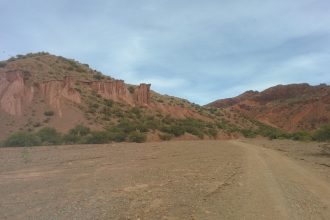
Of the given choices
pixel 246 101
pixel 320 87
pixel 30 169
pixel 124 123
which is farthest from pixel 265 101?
pixel 30 169

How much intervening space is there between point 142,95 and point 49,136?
3737 cm

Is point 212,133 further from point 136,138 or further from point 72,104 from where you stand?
point 136,138

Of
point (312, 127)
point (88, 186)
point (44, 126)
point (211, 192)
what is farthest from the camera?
point (312, 127)

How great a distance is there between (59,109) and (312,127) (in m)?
80.0

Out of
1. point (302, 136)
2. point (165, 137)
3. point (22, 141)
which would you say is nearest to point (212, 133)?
point (302, 136)

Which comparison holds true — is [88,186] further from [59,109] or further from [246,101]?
[246,101]

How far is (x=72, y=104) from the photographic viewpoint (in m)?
61.3

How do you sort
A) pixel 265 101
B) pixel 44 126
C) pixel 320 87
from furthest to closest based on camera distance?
1. pixel 265 101
2. pixel 320 87
3. pixel 44 126

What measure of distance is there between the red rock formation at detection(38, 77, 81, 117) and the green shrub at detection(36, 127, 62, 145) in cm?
807

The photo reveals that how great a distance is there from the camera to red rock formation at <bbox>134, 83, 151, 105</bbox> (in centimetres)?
8200

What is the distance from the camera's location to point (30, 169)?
20.3m

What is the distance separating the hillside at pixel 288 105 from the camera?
4986 inches

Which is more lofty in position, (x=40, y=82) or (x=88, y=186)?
(x=40, y=82)

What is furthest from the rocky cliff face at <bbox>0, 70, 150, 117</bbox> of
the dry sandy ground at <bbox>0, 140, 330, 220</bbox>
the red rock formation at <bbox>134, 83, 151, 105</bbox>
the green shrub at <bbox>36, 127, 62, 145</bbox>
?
the dry sandy ground at <bbox>0, 140, 330, 220</bbox>
